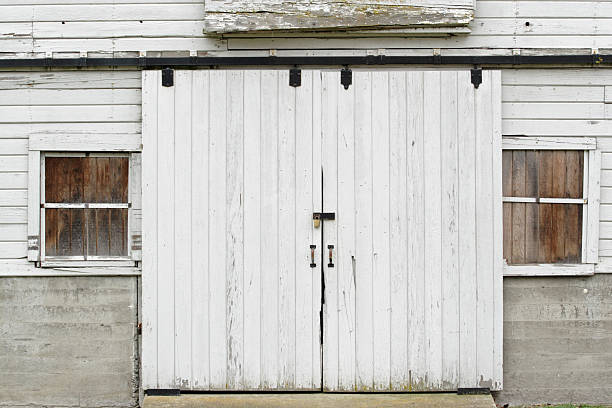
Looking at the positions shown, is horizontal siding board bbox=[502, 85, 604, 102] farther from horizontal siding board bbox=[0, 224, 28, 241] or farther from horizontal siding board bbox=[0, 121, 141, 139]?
horizontal siding board bbox=[0, 224, 28, 241]

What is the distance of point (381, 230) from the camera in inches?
197

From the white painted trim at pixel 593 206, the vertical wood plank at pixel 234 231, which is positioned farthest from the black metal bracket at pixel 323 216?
the white painted trim at pixel 593 206

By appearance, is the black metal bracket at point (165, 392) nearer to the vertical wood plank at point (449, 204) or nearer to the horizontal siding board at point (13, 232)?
the horizontal siding board at point (13, 232)

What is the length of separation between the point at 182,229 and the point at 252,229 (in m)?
0.54

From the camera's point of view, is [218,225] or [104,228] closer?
[218,225]

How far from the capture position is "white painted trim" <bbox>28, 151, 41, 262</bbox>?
504 centimetres

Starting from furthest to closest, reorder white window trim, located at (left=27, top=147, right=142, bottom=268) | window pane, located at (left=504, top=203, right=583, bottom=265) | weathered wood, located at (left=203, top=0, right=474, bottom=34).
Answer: window pane, located at (left=504, top=203, right=583, bottom=265), white window trim, located at (left=27, top=147, right=142, bottom=268), weathered wood, located at (left=203, top=0, right=474, bottom=34)

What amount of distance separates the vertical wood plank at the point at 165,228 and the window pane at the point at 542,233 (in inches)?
103

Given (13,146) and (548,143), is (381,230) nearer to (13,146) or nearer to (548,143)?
(548,143)

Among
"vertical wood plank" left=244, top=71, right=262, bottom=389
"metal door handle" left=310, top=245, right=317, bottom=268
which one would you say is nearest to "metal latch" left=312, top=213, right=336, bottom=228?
"metal door handle" left=310, top=245, right=317, bottom=268

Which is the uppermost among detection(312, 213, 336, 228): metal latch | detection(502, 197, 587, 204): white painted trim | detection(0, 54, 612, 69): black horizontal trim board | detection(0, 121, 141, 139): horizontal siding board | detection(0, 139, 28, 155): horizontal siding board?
detection(0, 54, 612, 69): black horizontal trim board

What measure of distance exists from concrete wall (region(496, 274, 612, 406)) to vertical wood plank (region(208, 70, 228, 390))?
2.21m

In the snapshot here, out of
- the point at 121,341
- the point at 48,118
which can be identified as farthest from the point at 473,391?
the point at 48,118

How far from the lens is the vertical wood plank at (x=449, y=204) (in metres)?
4.99
